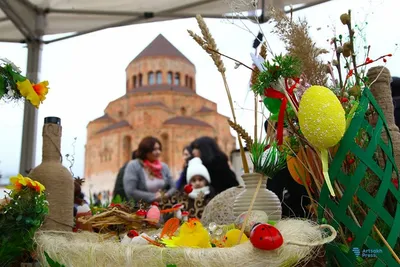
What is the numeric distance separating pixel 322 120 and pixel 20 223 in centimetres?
65

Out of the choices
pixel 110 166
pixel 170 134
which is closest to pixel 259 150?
pixel 170 134

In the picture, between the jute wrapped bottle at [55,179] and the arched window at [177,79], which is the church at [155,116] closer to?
the arched window at [177,79]

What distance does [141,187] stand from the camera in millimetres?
2652

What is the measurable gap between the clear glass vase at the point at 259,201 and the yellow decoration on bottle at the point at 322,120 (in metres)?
0.21

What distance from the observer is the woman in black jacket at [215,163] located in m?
2.88

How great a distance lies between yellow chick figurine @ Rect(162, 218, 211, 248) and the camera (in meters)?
0.75

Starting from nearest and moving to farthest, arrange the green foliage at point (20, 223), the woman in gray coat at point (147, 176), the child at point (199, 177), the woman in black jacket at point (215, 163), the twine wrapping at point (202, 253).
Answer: the twine wrapping at point (202, 253) → the green foliage at point (20, 223) → the woman in gray coat at point (147, 176) → the child at point (199, 177) → the woman in black jacket at point (215, 163)

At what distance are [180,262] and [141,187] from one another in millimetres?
2034

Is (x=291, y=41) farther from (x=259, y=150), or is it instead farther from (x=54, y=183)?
(x=54, y=183)

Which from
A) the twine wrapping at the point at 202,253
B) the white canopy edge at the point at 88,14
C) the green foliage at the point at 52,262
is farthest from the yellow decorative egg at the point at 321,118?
the white canopy edge at the point at 88,14

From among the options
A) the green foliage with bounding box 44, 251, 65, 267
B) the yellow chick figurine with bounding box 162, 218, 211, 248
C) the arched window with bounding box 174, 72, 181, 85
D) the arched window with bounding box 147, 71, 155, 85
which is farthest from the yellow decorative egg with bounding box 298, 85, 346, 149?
the arched window with bounding box 174, 72, 181, 85

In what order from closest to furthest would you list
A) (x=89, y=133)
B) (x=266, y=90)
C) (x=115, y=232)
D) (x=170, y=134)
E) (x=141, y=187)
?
(x=266, y=90) < (x=115, y=232) < (x=141, y=187) < (x=170, y=134) < (x=89, y=133)

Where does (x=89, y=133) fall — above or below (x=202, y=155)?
above

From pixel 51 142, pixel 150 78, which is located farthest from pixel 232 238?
pixel 150 78
